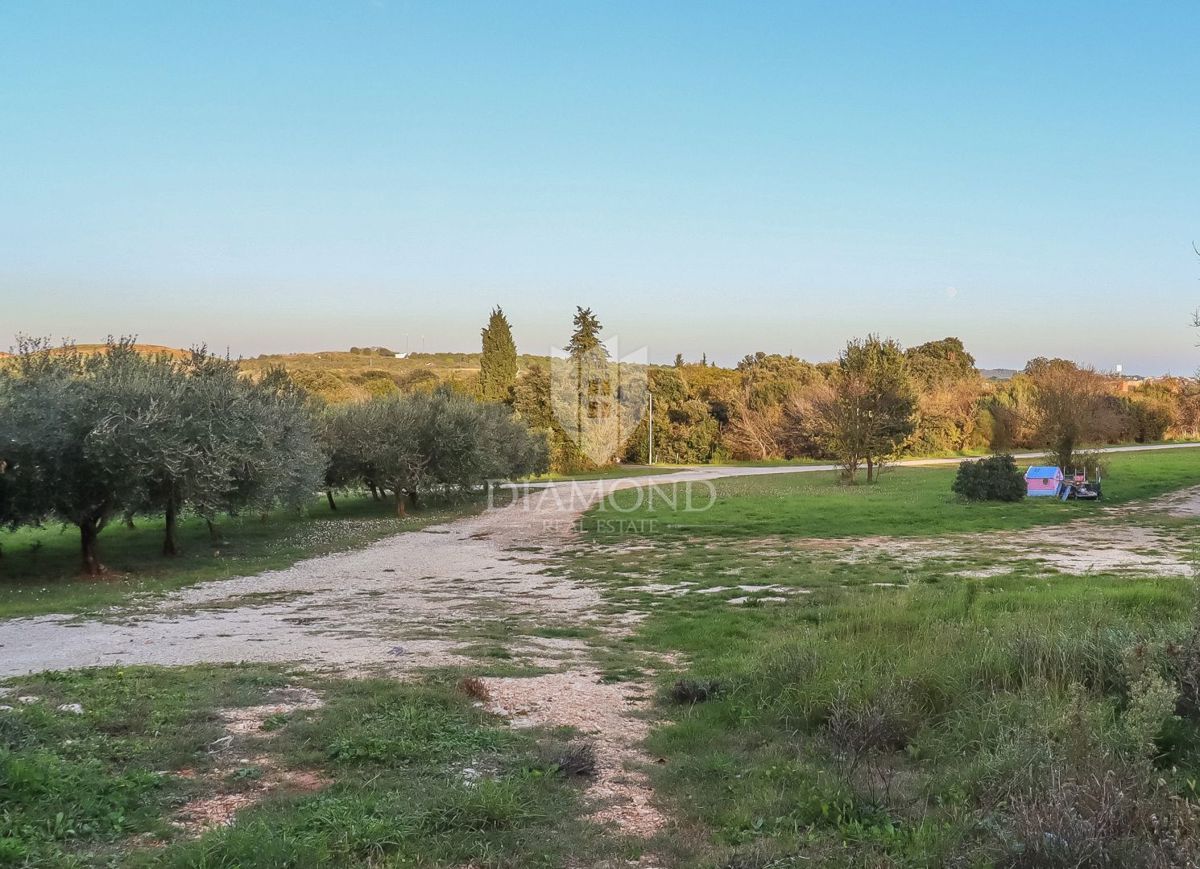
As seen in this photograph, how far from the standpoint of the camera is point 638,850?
14.2ft

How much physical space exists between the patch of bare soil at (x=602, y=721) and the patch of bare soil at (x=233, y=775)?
1697mm

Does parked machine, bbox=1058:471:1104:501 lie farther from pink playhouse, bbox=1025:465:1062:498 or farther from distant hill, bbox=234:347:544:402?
distant hill, bbox=234:347:544:402

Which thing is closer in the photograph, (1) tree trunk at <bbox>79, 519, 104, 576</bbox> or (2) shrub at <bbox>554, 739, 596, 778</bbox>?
(2) shrub at <bbox>554, 739, 596, 778</bbox>

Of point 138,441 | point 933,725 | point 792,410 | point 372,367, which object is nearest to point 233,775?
point 933,725

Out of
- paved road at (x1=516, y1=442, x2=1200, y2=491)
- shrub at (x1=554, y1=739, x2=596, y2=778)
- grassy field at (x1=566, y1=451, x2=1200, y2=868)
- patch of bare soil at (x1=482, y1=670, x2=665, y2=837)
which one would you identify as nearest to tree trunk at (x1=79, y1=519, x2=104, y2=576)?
grassy field at (x1=566, y1=451, x2=1200, y2=868)

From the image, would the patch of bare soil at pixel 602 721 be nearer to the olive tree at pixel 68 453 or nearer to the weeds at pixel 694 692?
the weeds at pixel 694 692

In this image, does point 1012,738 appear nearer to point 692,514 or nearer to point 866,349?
point 692,514

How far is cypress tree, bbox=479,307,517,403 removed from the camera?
5203 centimetres

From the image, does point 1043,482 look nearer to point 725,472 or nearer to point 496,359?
point 725,472

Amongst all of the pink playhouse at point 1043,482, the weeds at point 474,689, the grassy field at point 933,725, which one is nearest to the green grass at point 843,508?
the pink playhouse at point 1043,482

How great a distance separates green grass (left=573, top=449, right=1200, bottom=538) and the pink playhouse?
4.31 feet

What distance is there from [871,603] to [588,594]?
5.25m

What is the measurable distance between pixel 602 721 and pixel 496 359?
A: 4682 cm

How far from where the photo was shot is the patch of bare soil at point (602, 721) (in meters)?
4.88
